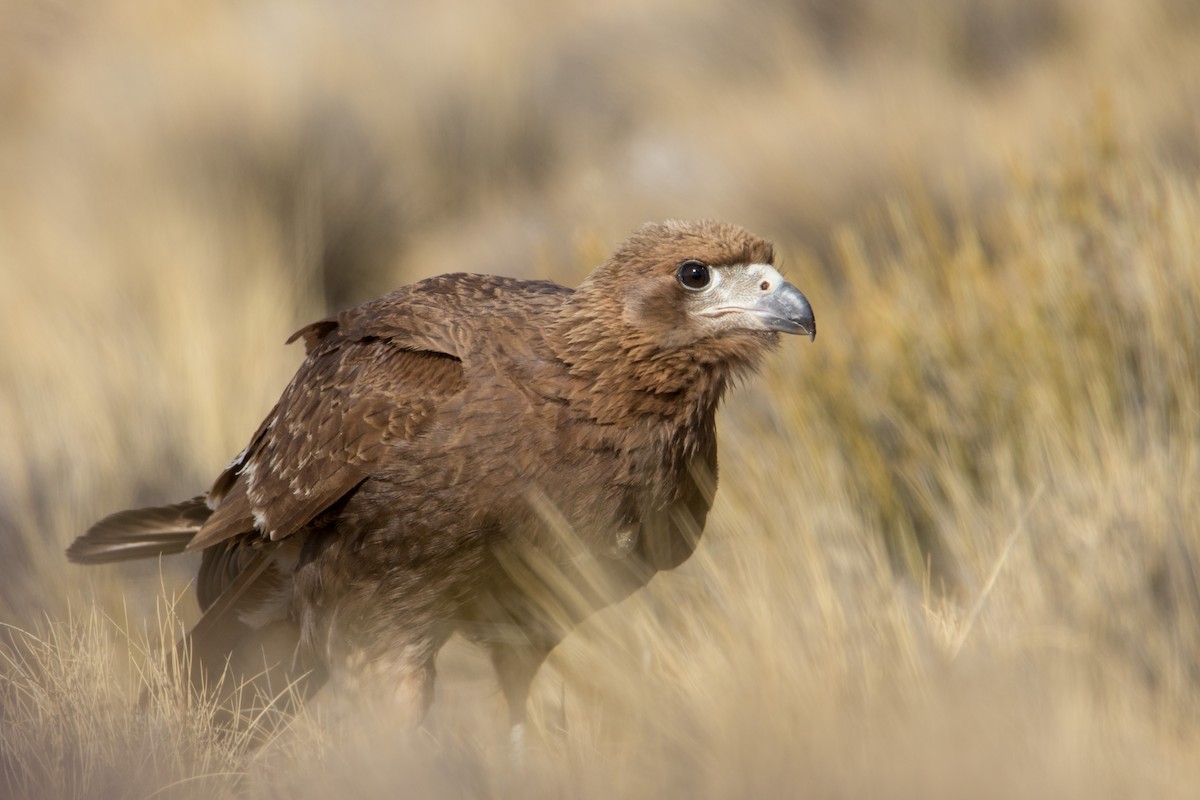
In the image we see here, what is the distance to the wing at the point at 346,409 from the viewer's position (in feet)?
13.4

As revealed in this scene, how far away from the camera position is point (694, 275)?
4117 mm

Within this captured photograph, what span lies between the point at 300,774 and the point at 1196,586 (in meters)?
2.36

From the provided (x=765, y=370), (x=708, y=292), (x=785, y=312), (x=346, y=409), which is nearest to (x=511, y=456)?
A: (x=346, y=409)

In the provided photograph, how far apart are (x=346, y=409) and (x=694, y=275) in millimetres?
1090

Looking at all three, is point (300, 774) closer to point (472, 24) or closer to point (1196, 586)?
point (1196, 586)

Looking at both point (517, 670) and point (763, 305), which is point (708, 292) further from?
point (517, 670)

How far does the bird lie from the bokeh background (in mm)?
216

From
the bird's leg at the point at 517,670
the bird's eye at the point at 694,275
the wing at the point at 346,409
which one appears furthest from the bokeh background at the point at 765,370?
the bird's eye at the point at 694,275

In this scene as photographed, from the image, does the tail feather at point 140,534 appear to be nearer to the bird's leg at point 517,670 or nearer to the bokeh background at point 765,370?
the bokeh background at point 765,370

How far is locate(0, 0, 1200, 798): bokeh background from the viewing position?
3273 millimetres

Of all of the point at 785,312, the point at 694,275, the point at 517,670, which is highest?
the point at 694,275

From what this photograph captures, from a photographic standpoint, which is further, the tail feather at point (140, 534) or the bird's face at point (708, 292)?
the tail feather at point (140, 534)

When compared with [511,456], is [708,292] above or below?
above

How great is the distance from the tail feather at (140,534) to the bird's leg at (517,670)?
1182 mm
